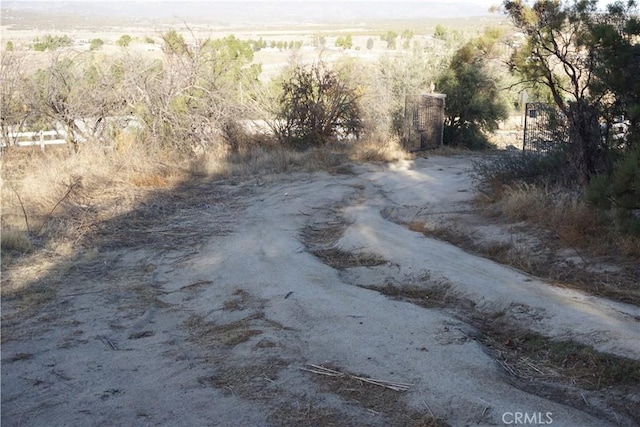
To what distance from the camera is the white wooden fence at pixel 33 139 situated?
18.6 meters

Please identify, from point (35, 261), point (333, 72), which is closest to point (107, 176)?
point (35, 261)

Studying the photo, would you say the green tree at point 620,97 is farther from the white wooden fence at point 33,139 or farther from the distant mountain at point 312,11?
the distant mountain at point 312,11

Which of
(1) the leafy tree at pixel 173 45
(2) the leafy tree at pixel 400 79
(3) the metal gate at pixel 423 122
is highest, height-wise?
(1) the leafy tree at pixel 173 45

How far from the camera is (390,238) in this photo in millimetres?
9797

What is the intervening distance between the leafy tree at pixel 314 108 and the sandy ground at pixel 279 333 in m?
10.1

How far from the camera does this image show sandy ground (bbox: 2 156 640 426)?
15.9ft

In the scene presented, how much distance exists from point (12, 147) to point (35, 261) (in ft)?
35.5

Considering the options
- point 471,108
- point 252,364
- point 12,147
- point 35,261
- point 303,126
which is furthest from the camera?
point 471,108

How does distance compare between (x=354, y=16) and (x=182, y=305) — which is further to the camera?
(x=354, y=16)

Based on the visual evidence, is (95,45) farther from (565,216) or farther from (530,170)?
(565,216)

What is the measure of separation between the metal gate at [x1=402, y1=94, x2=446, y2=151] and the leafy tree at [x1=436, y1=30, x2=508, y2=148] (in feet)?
4.35

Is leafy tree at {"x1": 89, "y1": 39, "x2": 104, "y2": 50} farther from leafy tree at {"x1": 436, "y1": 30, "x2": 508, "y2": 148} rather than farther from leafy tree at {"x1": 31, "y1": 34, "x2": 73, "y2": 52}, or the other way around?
leafy tree at {"x1": 436, "y1": 30, "x2": 508, "y2": 148}

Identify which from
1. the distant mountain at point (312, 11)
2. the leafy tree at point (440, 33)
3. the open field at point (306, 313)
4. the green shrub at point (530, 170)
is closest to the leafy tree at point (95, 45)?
the leafy tree at point (440, 33)

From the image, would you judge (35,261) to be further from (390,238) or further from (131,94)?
(131,94)
